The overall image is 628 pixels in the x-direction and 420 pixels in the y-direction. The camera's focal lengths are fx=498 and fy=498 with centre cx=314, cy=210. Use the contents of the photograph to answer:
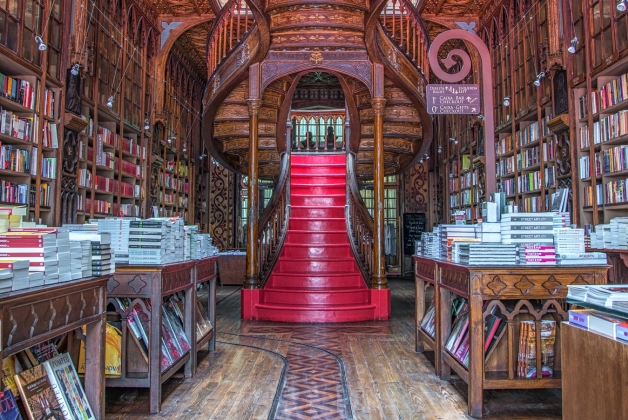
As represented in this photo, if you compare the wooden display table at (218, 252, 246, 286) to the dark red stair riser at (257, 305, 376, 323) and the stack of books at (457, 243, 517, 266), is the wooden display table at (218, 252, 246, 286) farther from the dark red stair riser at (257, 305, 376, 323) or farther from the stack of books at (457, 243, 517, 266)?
the stack of books at (457, 243, 517, 266)

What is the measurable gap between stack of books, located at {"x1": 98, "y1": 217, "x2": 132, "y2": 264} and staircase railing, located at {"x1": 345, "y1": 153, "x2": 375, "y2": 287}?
12.6 feet

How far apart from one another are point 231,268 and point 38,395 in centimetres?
820

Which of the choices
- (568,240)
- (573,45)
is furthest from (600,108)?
(568,240)

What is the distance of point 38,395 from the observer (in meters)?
1.87

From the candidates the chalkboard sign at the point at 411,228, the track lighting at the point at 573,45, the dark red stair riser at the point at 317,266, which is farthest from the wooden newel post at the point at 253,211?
the chalkboard sign at the point at 411,228

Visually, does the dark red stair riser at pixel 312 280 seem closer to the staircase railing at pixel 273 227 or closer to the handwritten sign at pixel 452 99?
the staircase railing at pixel 273 227

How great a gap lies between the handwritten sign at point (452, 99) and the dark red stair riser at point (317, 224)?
3941 mm

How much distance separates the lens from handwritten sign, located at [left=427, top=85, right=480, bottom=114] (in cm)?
361

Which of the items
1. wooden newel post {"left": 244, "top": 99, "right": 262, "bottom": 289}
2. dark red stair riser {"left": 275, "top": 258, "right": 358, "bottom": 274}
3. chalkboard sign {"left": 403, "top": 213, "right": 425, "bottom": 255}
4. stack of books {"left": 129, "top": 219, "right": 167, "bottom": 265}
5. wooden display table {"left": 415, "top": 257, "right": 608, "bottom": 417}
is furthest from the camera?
chalkboard sign {"left": 403, "top": 213, "right": 425, "bottom": 255}

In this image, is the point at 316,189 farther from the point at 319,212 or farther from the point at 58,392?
the point at 58,392

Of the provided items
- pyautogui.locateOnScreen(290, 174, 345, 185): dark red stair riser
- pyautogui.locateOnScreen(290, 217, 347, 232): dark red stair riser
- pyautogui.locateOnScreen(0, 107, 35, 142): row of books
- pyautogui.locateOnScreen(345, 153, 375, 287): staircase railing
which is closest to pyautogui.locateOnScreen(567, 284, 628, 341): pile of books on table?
pyautogui.locateOnScreen(345, 153, 375, 287): staircase railing

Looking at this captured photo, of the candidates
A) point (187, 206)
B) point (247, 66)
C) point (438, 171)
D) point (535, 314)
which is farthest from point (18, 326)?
point (438, 171)

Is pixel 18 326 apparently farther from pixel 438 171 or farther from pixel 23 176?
pixel 438 171

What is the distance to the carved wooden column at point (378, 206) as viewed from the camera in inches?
240
